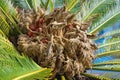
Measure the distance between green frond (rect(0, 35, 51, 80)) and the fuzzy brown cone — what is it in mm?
319

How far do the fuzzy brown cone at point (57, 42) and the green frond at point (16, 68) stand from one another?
1.05ft

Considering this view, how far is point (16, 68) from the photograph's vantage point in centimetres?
468

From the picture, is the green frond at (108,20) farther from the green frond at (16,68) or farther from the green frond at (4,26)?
the green frond at (16,68)

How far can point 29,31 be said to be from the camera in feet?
19.1

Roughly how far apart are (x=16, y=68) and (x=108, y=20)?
3.03 metres

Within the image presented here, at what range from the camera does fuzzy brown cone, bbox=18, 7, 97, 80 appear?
560cm

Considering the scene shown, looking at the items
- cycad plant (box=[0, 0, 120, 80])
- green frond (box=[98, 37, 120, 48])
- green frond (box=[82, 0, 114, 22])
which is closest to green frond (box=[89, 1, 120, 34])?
green frond (box=[82, 0, 114, 22])

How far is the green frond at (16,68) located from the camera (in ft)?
14.3

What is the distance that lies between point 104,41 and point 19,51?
78.1 inches

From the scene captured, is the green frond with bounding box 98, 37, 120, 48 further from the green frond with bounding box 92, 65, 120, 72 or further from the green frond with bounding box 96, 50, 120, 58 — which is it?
the green frond with bounding box 92, 65, 120, 72

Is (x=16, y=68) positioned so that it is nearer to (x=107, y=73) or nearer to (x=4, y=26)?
(x=4, y=26)

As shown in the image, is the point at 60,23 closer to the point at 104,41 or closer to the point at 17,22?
the point at 17,22

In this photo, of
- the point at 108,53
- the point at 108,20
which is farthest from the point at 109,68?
the point at 108,20

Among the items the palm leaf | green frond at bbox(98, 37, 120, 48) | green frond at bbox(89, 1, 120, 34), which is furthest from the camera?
green frond at bbox(89, 1, 120, 34)
